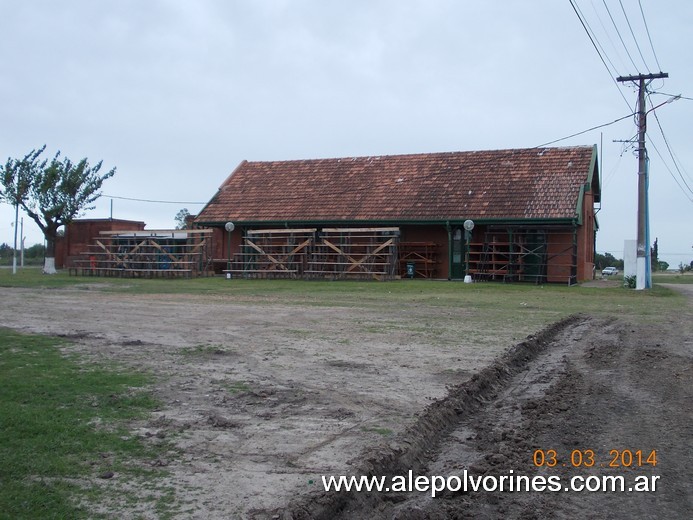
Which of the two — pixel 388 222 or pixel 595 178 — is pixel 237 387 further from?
pixel 595 178

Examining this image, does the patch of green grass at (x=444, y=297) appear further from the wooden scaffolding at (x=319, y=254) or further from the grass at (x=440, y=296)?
the wooden scaffolding at (x=319, y=254)

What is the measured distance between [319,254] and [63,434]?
2763cm

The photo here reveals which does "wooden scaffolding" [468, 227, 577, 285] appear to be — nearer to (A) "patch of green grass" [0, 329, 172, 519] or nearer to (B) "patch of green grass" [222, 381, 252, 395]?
(B) "patch of green grass" [222, 381, 252, 395]

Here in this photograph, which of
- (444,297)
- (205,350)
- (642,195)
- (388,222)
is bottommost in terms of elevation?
(205,350)

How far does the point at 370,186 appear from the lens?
36875 millimetres

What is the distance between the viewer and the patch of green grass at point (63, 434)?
4.68 meters

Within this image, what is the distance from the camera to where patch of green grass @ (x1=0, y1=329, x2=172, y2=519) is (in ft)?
15.3

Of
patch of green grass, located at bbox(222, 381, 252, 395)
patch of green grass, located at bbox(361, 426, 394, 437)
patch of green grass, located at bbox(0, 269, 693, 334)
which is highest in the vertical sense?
patch of green grass, located at bbox(0, 269, 693, 334)

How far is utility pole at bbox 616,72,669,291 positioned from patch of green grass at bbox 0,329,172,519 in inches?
948

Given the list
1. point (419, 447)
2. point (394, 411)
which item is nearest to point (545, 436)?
point (419, 447)

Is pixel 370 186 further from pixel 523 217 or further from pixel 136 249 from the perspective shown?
pixel 136 249

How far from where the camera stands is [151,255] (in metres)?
35.8

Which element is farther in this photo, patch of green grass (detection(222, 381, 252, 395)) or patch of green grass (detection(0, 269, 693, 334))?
patch of green grass (detection(0, 269, 693, 334))
